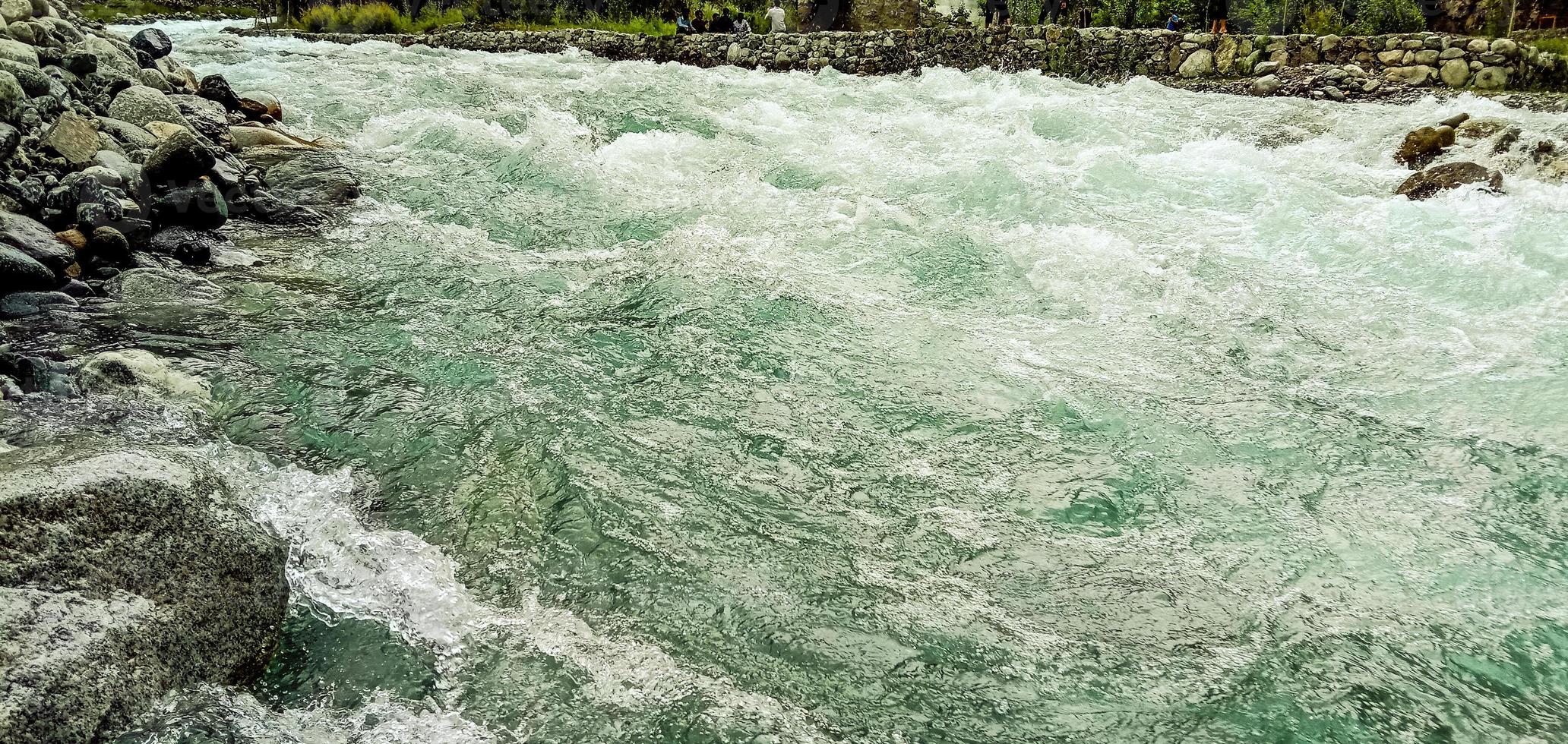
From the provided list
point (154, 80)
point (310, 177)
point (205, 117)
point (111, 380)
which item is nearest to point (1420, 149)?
point (111, 380)

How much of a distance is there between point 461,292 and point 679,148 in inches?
149

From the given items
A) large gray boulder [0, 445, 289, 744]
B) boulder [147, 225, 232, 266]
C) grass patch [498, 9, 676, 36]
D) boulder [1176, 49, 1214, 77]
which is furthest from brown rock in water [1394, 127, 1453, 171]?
grass patch [498, 9, 676, 36]

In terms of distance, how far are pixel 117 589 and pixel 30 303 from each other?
150 inches

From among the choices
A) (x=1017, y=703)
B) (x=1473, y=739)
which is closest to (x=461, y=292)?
(x=1017, y=703)

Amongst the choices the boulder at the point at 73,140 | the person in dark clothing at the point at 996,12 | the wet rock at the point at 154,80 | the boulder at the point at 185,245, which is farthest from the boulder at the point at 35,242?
the person in dark clothing at the point at 996,12

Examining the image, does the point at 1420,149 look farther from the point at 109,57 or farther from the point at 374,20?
the point at 374,20

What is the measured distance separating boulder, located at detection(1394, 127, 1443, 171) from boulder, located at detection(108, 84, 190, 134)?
1179 centimetres

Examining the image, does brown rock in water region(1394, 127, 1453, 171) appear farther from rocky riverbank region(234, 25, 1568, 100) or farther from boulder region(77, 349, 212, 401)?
boulder region(77, 349, 212, 401)

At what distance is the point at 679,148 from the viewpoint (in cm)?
902

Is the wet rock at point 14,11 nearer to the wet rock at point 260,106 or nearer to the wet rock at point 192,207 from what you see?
the wet rock at point 260,106

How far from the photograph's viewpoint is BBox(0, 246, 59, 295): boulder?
512cm

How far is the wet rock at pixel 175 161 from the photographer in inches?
268

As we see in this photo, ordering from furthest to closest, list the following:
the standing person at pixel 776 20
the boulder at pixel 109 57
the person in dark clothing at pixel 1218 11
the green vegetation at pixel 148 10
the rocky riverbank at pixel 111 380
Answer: the green vegetation at pixel 148 10
the standing person at pixel 776 20
the person in dark clothing at pixel 1218 11
the boulder at pixel 109 57
the rocky riverbank at pixel 111 380

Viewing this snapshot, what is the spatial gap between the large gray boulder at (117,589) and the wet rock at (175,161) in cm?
489
